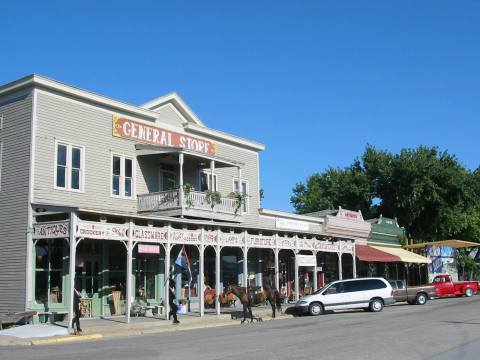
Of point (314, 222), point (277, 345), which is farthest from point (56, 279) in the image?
point (314, 222)

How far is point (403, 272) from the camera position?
170ft

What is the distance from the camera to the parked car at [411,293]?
109 feet

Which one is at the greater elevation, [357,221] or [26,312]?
[357,221]

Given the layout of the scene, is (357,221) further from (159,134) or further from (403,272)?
(159,134)

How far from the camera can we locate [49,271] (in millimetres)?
22891

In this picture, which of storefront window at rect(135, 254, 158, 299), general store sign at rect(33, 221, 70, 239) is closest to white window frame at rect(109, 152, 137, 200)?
storefront window at rect(135, 254, 158, 299)

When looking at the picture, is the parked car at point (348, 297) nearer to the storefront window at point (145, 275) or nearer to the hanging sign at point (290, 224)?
the storefront window at point (145, 275)

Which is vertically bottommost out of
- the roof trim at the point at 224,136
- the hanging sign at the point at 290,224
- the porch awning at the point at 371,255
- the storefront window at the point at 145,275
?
the storefront window at the point at 145,275

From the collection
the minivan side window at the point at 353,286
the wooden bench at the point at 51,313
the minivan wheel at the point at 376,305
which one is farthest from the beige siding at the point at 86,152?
the minivan wheel at the point at 376,305

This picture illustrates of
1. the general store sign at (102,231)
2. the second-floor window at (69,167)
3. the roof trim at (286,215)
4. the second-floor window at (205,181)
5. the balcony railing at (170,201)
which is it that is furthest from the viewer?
the roof trim at (286,215)

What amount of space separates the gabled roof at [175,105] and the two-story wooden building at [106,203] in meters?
0.08

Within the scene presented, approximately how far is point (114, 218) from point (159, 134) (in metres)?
6.36

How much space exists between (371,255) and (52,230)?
2513 cm

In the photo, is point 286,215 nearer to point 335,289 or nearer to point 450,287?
point 335,289
